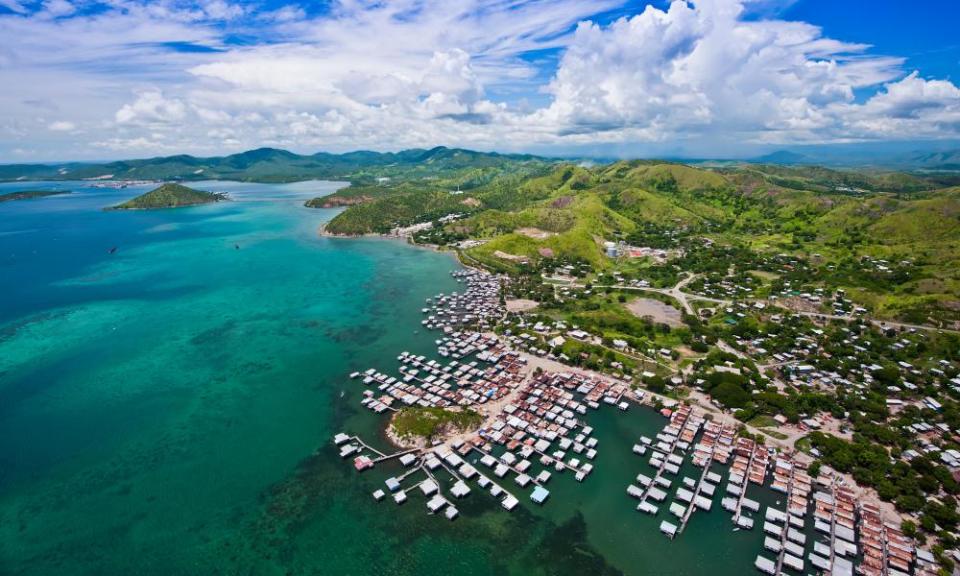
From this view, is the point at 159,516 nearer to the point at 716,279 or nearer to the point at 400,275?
the point at 400,275

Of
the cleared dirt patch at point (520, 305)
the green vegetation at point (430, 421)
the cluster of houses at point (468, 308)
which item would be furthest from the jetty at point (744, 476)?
the cleared dirt patch at point (520, 305)

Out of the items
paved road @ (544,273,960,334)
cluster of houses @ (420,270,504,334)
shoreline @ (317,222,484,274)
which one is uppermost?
shoreline @ (317,222,484,274)

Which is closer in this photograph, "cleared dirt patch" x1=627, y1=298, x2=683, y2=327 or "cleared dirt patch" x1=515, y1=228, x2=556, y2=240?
"cleared dirt patch" x1=627, y1=298, x2=683, y2=327

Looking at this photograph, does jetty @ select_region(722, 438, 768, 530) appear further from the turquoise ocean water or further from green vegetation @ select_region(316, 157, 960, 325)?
green vegetation @ select_region(316, 157, 960, 325)

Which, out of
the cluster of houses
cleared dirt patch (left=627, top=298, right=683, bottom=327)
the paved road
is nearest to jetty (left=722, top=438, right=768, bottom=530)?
cleared dirt patch (left=627, top=298, right=683, bottom=327)

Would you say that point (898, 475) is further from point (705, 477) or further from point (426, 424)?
point (426, 424)
